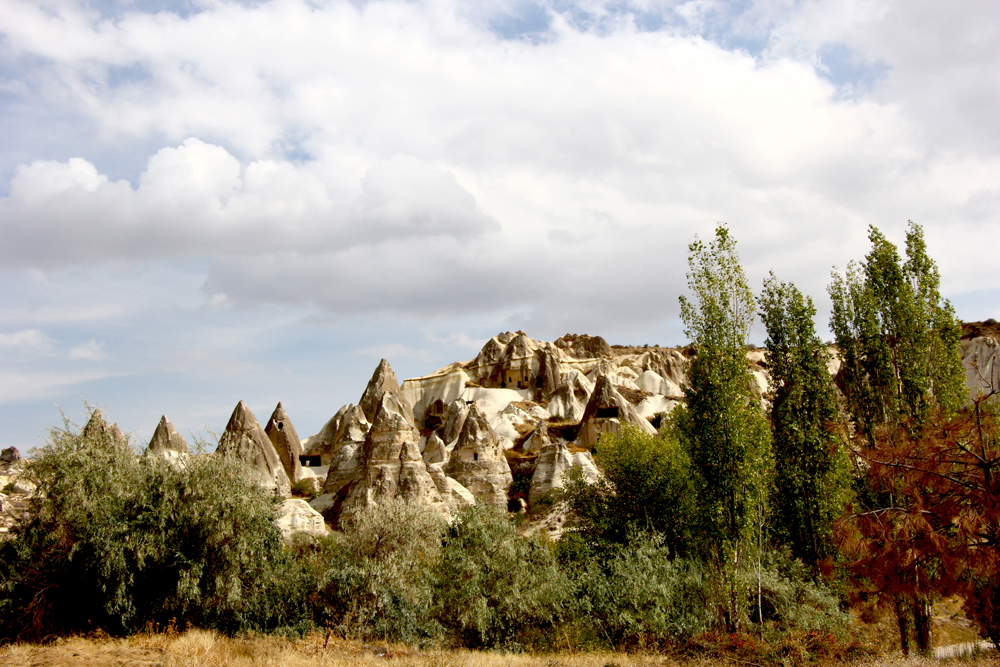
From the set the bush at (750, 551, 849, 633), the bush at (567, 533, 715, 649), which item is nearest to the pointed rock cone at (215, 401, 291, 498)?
the bush at (567, 533, 715, 649)

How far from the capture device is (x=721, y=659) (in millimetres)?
13977

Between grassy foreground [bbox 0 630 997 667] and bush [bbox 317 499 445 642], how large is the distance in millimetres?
681

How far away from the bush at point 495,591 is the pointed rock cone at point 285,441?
24.2 metres

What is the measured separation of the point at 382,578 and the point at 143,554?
4.45m

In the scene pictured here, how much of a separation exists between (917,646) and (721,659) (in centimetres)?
653

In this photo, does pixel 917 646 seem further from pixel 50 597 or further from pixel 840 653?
pixel 50 597

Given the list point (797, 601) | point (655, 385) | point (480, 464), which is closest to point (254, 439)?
point (480, 464)

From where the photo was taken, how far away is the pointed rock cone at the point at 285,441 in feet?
125

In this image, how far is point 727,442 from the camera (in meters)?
17.9

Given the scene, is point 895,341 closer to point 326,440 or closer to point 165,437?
point 165,437

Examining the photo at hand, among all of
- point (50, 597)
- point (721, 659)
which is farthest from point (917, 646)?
point (50, 597)

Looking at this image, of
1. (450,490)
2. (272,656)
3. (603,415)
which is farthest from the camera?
(603,415)

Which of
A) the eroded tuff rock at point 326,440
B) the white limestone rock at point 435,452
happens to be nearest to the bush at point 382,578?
the white limestone rock at point 435,452

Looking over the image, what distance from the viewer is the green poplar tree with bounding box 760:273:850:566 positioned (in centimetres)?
2006
